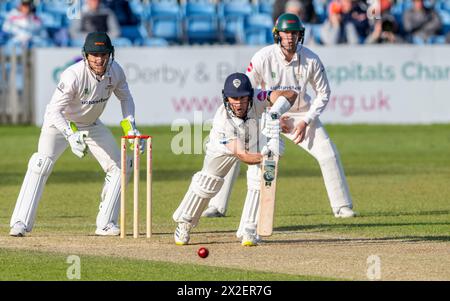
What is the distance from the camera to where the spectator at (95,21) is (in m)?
23.9

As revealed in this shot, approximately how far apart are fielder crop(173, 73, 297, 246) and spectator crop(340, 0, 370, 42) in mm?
14190

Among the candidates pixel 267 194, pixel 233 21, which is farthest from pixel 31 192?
pixel 233 21

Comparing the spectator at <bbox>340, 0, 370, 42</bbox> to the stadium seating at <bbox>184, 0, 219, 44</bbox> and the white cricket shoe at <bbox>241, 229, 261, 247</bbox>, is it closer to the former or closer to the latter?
the stadium seating at <bbox>184, 0, 219, 44</bbox>

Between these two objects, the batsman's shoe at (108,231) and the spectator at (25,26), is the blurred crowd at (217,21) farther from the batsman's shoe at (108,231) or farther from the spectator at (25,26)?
the batsman's shoe at (108,231)

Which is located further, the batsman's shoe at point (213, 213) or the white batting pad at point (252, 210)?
the batsman's shoe at point (213, 213)

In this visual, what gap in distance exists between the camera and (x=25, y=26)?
2481 centimetres

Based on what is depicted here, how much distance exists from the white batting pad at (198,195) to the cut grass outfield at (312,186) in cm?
106

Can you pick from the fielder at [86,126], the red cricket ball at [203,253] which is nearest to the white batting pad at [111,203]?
the fielder at [86,126]

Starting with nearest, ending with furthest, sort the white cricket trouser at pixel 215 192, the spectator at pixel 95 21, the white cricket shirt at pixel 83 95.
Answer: the white cricket trouser at pixel 215 192 < the white cricket shirt at pixel 83 95 < the spectator at pixel 95 21

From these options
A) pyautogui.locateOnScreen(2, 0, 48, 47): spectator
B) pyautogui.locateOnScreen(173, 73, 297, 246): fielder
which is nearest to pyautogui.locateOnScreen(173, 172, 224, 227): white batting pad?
pyautogui.locateOnScreen(173, 73, 297, 246): fielder

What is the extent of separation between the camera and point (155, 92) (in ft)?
76.9

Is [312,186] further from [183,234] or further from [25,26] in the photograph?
[25,26]

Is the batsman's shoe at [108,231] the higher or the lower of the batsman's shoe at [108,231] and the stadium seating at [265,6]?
the lower
